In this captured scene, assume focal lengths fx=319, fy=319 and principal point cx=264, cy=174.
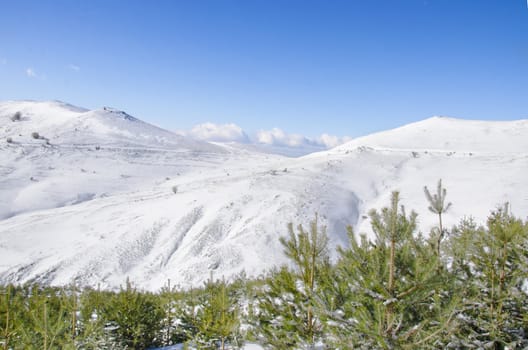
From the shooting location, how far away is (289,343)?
236 inches

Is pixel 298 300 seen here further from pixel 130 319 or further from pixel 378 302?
pixel 130 319

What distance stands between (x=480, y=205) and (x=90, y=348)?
2965 centimetres

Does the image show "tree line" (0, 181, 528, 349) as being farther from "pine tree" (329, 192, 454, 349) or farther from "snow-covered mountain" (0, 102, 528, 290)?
"snow-covered mountain" (0, 102, 528, 290)

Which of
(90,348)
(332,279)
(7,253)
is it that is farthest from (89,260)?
(332,279)

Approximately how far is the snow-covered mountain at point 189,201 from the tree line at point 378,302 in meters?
14.9

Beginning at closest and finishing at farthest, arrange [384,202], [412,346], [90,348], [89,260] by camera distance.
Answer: [412,346], [90,348], [89,260], [384,202]

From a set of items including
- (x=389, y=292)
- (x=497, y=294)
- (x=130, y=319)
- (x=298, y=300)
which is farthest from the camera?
(x=130, y=319)

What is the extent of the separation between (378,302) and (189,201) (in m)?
30.3

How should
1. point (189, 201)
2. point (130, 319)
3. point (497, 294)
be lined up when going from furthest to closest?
point (189, 201) < point (130, 319) < point (497, 294)

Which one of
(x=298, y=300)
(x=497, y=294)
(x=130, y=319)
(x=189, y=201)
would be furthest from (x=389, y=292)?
(x=189, y=201)

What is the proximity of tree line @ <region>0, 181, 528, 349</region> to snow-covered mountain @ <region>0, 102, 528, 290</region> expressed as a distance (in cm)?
1494

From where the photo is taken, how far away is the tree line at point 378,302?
433 centimetres

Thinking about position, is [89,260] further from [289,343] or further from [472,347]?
[472,347]

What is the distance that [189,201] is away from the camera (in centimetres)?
3309
